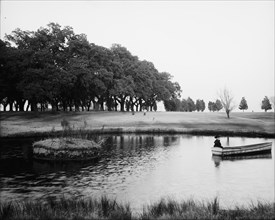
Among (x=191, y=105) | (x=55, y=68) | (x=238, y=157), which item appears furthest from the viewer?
(x=191, y=105)

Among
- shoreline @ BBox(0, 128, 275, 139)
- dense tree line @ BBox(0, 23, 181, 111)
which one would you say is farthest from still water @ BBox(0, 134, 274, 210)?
dense tree line @ BBox(0, 23, 181, 111)

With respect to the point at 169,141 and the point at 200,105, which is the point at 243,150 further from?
the point at 200,105

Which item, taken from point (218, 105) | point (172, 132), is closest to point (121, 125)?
point (172, 132)

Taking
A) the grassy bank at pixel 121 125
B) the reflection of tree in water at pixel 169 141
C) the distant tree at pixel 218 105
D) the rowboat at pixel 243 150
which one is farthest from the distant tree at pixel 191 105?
the rowboat at pixel 243 150

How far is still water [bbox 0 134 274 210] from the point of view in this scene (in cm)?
1953

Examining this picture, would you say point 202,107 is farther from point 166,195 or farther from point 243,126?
point 166,195

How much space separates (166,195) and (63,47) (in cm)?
6572

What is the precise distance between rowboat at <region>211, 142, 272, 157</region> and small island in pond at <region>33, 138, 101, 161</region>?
14.2 m

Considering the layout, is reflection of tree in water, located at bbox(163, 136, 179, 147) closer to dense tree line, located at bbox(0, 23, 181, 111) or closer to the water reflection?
the water reflection

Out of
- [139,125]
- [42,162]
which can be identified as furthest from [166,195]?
[139,125]

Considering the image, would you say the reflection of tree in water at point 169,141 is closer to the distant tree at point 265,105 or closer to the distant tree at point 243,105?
the distant tree at point 265,105

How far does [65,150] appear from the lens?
31.6m

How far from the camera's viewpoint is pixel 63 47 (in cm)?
7775

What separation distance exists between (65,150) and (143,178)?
36.1 feet
